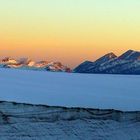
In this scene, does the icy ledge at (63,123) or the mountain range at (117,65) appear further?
the mountain range at (117,65)

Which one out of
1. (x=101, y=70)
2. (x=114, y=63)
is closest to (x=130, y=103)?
(x=101, y=70)

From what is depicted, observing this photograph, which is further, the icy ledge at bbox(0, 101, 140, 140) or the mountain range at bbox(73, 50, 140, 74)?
the mountain range at bbox(73, 50, 140, 74)

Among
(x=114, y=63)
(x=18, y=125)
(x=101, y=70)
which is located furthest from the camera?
(x=114, y=63)

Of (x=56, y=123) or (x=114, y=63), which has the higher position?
(x=114, y=63)

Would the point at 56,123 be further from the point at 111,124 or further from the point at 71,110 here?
the point at 111,124

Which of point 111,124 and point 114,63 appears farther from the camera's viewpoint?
point 114,63

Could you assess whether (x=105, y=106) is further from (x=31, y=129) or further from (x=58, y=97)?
(x=31, y=129)

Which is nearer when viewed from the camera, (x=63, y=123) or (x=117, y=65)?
(x=63, y=123)

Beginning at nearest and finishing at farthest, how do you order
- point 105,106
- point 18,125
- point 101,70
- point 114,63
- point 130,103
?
point 18,125 → point 105,106 → point 130,103 → point 101,70 → point 114,63
